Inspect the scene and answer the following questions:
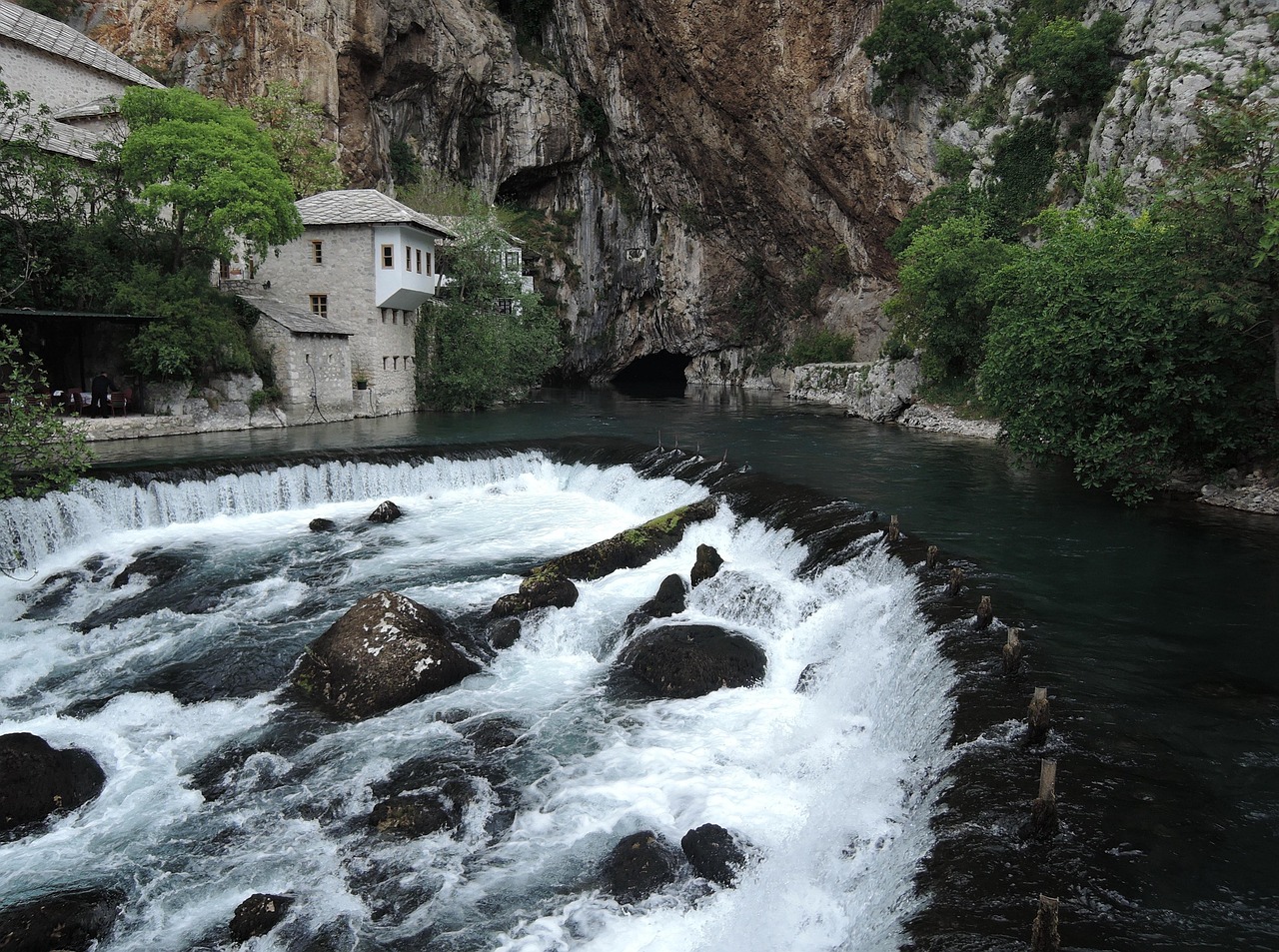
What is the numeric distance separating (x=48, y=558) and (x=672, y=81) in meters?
40.5

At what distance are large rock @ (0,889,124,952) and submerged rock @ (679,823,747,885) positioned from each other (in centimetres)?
519

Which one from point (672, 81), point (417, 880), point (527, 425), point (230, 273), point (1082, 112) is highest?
point (672, 81)

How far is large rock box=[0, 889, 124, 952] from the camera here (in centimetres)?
665

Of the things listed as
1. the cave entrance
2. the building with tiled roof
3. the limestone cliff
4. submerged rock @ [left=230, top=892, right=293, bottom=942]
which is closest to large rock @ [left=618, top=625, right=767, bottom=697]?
submerged rock @ [left=230, top=892, right=293, bottom=942]

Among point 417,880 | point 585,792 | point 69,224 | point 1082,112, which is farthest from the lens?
point 1082,112

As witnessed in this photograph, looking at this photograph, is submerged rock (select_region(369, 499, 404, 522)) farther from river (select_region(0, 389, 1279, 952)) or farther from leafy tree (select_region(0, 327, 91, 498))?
leafy tree (select_region(0, 327, 91, 498))

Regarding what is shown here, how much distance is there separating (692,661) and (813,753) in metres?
2.33

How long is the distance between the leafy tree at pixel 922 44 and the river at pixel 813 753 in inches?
1076

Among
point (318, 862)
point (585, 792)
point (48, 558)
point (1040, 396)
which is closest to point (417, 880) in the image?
point (318, 862)

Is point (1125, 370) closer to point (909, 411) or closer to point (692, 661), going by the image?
point (692, 661)

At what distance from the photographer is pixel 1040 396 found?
1703 cm

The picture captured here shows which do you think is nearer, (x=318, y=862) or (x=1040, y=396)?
(x=318, y=862)

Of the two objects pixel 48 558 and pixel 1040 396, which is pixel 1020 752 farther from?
pixel 48 558

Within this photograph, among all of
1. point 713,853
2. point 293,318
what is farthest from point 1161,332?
point 293,318
